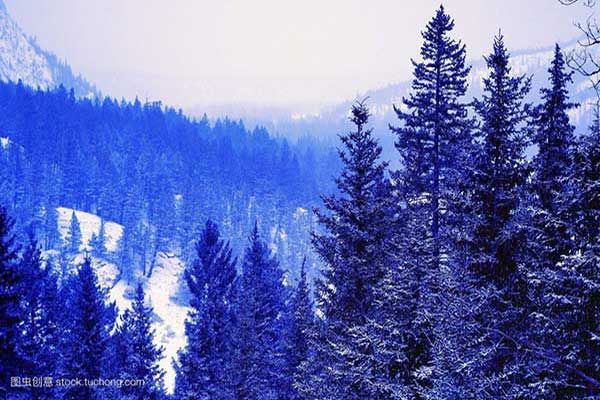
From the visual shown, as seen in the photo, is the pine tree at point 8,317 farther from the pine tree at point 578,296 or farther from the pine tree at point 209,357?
the pine tree at point 578,296

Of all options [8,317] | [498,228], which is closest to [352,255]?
[498,228]

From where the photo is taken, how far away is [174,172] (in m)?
98.9

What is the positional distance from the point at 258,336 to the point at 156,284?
5312 cm

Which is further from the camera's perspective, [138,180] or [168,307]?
[138,180]

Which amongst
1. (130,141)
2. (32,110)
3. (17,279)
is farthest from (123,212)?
(17,279)

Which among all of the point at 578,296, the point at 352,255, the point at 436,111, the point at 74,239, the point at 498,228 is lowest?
the point at 578,296

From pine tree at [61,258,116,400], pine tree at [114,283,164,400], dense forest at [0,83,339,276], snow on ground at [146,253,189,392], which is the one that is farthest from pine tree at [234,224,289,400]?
dense forest at [0,83,339,276]

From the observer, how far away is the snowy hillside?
6125cm

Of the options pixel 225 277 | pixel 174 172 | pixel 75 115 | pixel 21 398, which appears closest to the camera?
pixel 21 398

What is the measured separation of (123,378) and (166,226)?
59.7m

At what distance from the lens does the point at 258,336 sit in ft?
75.3

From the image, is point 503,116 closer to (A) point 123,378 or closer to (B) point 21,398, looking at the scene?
(B) point 21,398

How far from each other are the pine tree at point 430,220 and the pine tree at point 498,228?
45cm

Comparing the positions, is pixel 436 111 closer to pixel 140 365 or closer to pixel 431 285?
pixel 431 285
